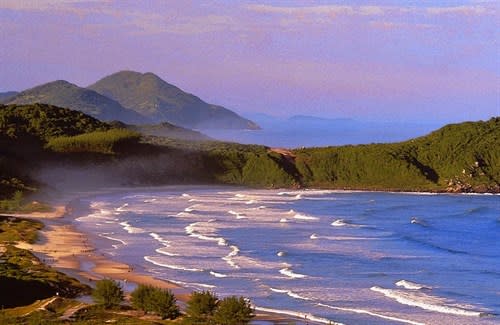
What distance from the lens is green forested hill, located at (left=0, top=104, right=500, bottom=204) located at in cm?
11562

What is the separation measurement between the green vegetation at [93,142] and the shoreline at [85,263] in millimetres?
54532

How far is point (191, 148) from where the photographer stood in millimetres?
130375

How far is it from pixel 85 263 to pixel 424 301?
64.0 feet

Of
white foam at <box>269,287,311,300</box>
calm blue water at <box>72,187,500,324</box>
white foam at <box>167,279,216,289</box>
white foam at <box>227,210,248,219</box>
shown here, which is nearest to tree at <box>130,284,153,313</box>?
calm blue water at <box>72,187,500,324</box>

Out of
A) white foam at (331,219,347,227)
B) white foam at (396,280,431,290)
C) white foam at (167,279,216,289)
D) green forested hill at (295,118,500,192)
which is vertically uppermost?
green forested hill at (295,118,500,192)

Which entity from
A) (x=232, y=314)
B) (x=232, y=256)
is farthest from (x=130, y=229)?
(x=232, y=314)

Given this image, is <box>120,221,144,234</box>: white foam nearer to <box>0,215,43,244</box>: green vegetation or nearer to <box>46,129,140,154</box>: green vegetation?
<box>0,215,43,244</box>: green vegetation

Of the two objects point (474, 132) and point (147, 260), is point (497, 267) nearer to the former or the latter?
point (147, 260)

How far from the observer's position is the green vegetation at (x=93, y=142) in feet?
388

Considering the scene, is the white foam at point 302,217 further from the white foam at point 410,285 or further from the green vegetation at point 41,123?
the green vegetation at point 41,123

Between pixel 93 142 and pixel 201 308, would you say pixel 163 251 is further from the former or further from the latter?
pixel 93 142

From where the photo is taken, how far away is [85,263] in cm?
4544

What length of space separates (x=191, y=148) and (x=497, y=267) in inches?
3434

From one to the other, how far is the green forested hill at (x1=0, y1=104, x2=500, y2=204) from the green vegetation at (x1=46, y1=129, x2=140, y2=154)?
0.15m
